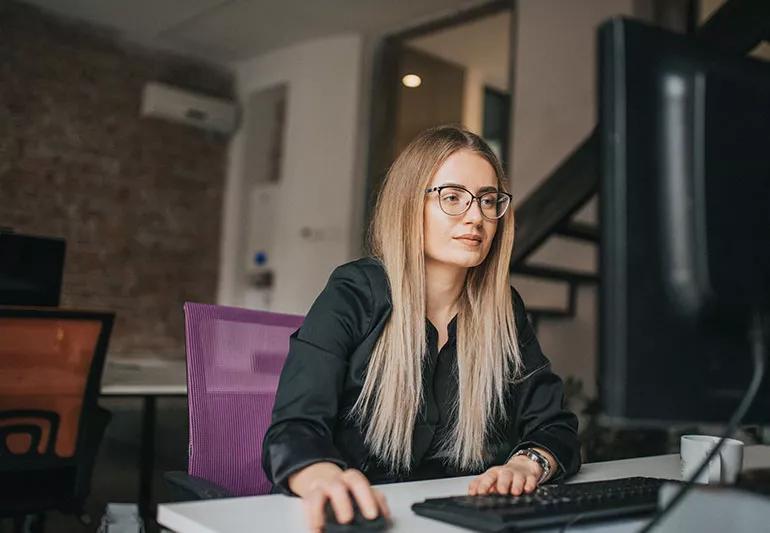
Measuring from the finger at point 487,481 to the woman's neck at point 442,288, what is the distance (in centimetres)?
37

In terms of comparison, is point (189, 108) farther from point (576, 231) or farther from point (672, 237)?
point (672, 237)

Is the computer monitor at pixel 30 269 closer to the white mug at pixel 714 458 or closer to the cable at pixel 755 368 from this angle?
the white mug at pixel 714 458

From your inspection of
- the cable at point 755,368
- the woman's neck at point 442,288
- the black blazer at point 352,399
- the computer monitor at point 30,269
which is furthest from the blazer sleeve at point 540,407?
the computer monitor at point 30,269

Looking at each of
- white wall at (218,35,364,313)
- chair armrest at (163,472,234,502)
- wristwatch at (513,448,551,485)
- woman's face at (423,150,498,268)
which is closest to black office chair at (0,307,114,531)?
chair armrest at (163,472,234,502)

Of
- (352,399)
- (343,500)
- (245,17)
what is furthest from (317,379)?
(245,17)

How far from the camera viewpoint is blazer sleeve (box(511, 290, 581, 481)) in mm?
1244

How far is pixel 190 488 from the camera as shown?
1122mm

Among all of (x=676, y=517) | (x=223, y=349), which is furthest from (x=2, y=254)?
(x=676, y=517)

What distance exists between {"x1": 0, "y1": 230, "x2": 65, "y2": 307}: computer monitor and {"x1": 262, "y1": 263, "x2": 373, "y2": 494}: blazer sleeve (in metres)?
1.85

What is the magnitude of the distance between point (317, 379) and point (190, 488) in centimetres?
25

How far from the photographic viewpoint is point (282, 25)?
5.39m

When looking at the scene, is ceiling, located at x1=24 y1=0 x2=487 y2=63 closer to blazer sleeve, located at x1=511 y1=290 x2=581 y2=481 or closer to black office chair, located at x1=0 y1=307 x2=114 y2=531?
black office chair, located at x1=0 y1=307 x2=114 y2=531

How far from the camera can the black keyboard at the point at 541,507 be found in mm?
764

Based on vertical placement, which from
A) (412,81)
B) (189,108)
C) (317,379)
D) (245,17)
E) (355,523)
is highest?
(245,17)
